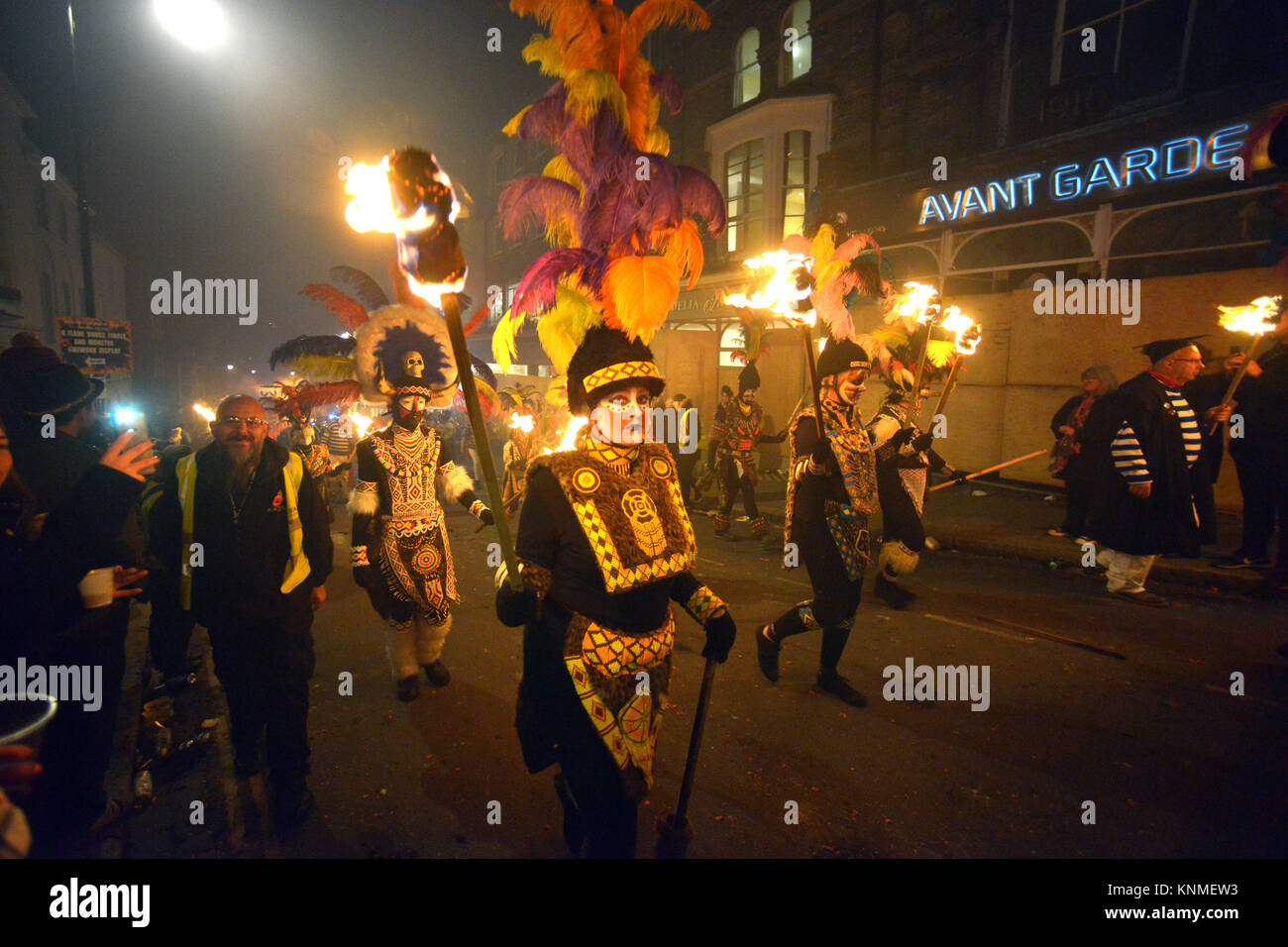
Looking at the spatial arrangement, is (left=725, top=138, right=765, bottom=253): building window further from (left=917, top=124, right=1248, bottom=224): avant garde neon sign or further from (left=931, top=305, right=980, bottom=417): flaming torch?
(left=931, top=305, right=980, bottom=417): flaming torch

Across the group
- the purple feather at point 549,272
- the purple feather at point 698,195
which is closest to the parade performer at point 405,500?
the purple feather at point 549,272

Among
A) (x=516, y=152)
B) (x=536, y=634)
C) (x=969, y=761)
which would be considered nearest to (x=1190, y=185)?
(x=969, y=761)

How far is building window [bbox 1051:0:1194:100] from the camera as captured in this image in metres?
9.83

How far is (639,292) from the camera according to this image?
258 centimetres

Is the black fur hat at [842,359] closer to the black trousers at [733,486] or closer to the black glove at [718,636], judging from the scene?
the black glove at [718,636]

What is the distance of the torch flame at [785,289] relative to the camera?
4102 millimetres

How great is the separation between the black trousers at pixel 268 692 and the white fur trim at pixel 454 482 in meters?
1.54

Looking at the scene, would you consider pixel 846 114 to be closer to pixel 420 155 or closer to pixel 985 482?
pixel 985 482

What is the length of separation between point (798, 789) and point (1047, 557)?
5.97 m

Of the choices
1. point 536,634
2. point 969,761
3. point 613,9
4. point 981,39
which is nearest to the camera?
point 536,634

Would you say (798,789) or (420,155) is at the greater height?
(420,155)

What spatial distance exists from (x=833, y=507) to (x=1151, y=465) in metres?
4.09

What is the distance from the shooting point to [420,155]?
1.84 meters

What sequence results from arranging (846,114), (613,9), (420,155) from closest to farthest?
(420,155) < (613,9) < (846,114)
